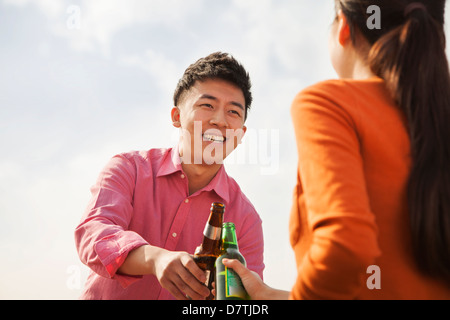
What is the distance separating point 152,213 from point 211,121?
852 mm

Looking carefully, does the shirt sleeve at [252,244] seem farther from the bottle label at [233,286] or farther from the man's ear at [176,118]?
the bottle label at [233,286]

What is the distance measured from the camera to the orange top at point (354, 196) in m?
1.06

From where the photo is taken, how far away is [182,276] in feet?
5.44

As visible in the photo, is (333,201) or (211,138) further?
(211,138)

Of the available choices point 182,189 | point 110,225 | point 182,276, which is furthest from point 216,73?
point 182,276

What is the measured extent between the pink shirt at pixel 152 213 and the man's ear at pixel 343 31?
1476 mm

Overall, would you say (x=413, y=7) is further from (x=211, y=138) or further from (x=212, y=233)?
(x=211, y=138)

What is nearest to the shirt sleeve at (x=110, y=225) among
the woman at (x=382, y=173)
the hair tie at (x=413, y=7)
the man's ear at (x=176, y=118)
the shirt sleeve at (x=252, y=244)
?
the man's ear at (x=176, y=118)

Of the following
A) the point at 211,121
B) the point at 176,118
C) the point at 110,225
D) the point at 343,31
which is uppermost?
the point at 176,118

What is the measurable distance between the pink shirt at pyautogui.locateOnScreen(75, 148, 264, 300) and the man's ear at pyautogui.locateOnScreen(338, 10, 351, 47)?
148 centimetres

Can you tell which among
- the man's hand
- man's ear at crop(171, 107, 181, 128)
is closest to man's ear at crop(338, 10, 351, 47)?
the man's hand
